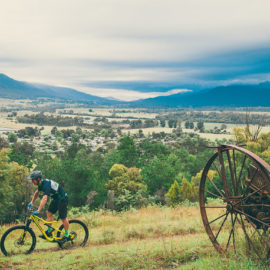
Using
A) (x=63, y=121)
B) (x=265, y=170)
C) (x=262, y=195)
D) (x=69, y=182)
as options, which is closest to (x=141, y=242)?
(x=262, y=195)

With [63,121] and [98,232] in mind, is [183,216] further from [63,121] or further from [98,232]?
[63,121]

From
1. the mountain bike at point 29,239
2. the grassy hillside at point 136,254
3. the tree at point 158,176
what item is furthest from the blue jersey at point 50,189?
the tree at point 158,176

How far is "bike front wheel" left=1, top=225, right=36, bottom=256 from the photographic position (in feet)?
26.4

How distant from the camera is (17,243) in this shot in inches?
324

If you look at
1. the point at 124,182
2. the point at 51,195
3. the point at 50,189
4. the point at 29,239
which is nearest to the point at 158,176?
the point at 124,182

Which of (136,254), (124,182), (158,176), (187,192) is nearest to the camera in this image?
(136,254)

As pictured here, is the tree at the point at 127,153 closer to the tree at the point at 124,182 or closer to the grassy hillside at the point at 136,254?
the tree at the point at 124,182

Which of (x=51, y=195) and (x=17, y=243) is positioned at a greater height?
(x=51, y=195)

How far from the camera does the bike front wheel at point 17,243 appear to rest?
805cm

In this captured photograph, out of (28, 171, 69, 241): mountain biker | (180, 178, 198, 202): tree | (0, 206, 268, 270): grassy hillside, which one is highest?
(28, 171, 69, 241): mountain biker

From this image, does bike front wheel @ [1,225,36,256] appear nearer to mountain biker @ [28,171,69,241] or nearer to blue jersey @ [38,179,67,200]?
mountain biker @ [28,171,69,241]

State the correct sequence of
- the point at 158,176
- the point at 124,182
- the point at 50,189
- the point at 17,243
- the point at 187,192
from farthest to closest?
the point at 158,176
the point at 124,182
the point at 187,192
the point at 17,243
the point at 50,189

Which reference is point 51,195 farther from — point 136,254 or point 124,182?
point 124,182

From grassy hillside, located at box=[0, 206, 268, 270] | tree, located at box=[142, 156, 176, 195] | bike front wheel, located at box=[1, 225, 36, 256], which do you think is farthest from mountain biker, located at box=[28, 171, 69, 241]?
tree, located at box=[142, 156, 176, 195]
